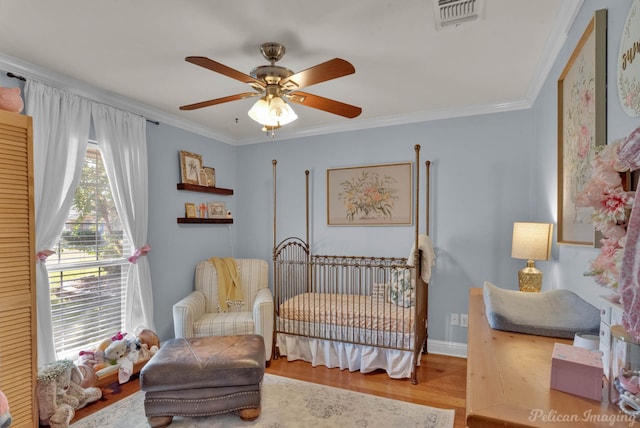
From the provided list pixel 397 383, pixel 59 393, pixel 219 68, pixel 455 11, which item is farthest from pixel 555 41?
pixel 59 393

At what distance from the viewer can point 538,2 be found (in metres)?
1.61

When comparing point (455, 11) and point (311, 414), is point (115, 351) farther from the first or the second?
point (455, 11)

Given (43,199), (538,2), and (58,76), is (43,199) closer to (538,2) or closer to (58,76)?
(58,76)

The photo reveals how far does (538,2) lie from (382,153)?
1992 millimetres

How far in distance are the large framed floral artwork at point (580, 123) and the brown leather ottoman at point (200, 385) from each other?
2.01 metres

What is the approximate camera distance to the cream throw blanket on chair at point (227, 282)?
3.42m

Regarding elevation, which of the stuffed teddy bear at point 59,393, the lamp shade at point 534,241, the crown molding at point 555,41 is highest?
the crown molding at point 555,41

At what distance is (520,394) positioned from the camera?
2.43 ft

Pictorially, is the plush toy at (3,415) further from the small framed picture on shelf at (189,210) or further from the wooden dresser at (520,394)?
the small framed picture on shelf at (189,210)

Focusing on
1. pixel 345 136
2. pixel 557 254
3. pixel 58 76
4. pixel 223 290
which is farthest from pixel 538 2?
pixel 223 290

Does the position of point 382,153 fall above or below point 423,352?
above

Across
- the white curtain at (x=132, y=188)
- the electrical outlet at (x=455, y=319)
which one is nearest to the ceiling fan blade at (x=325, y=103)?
the white curtain at (x=132, y=188)

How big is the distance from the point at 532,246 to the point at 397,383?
1526 millimetres

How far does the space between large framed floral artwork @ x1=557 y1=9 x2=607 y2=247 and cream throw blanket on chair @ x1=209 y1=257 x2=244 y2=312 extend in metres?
2.88
